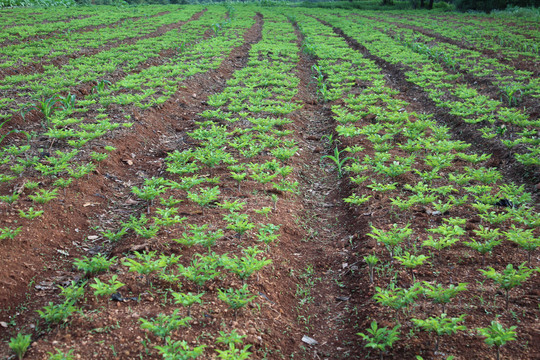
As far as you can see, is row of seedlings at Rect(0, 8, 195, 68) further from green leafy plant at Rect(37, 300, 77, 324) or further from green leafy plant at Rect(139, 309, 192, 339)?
green leafy plant at Rect(139, 309, 192, 339)

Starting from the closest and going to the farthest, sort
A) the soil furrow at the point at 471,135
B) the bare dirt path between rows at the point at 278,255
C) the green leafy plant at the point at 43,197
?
the bare dirt path between rows at the point at 278,255
the green leafy plant at the point at 43,197
the soil furrow at the point at 471,135

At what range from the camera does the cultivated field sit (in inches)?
133

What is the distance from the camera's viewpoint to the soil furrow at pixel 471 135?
6297 millimetres

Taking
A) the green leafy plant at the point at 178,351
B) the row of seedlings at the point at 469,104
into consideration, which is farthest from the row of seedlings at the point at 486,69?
the green leafy plant at the point at 178,351

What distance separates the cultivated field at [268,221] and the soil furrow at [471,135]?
0.13ft

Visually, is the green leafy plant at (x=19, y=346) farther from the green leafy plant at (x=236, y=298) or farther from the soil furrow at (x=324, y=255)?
the soil furrow at (x=324, y=255)

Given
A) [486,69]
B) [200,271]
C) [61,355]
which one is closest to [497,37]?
[486,69]

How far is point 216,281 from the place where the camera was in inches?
159

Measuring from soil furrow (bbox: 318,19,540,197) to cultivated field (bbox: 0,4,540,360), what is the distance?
40 millimetres

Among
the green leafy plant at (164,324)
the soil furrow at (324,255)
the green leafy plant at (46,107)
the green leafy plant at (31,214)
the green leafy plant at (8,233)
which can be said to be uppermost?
the green leafy plant at (46,107)

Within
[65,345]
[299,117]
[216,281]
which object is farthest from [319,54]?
[65,345]

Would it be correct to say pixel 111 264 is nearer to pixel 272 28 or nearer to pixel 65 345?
pixel 65 345

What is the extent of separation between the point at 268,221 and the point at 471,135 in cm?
504

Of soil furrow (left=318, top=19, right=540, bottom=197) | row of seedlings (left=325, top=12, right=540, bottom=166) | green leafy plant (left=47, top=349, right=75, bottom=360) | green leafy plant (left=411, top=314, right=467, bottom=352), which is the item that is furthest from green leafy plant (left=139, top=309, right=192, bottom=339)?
row of seedlings (left=325, top=12, right=540, bottom=166)
